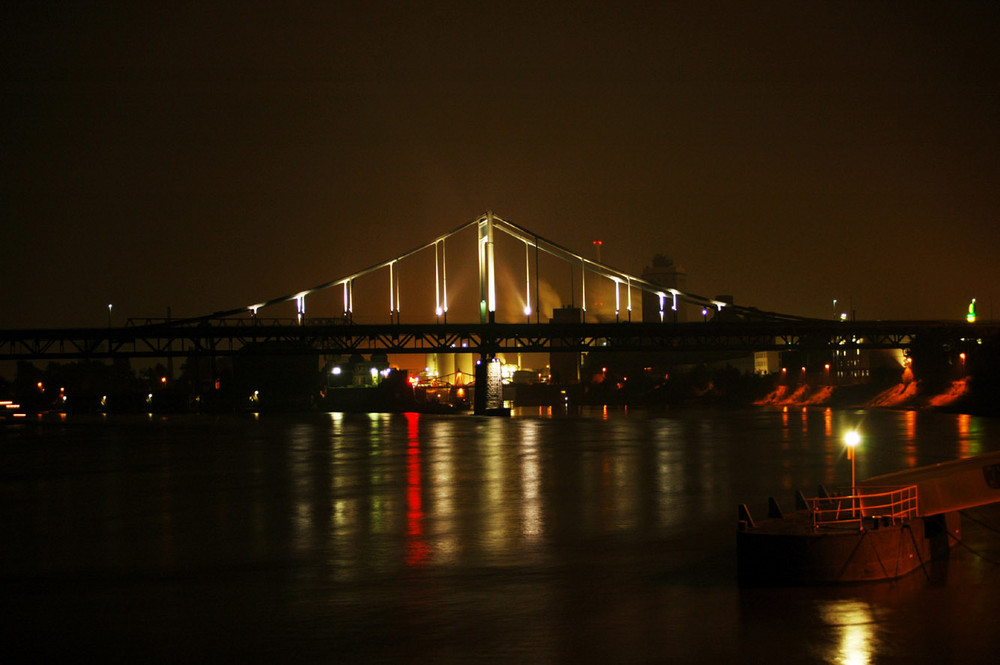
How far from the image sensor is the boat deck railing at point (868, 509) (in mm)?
14898

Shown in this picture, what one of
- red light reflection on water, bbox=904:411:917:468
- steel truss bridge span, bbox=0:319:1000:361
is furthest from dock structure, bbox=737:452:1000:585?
steel truss bridge span, bbox=0:319:1000:361

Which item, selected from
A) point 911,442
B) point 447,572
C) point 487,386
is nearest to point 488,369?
point 487,386

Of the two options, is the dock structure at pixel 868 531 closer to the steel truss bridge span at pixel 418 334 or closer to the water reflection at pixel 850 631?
the water reflection at pixel 850 631

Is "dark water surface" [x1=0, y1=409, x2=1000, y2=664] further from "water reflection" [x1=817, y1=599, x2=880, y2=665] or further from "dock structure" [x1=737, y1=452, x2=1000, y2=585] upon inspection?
"dock structure" [x1=737, y1=452, x2=1000, y2=585]

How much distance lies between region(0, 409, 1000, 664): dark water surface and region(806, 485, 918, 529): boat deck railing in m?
0.97

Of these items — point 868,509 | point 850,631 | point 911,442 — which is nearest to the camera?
point 850,631

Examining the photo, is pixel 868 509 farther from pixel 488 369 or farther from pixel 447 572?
pixel 488 369

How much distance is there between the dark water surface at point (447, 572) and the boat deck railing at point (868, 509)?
0.97m

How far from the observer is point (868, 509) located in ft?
51.8

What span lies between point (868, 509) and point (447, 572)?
22.7ft

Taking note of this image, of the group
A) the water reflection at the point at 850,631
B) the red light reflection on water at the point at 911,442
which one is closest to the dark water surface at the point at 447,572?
the water reflection at the point at 850,631

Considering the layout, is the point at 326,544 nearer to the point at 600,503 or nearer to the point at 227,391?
the point at 600,503

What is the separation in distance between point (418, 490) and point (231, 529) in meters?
7.69

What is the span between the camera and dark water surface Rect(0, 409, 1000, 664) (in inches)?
501
